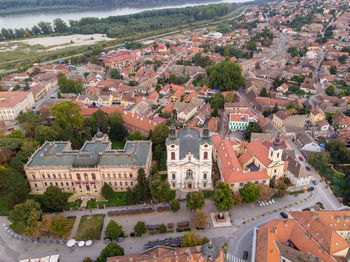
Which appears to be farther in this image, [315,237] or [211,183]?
[211,183]

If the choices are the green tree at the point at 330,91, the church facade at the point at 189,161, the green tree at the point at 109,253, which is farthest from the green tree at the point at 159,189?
the green tree at the point at 330,91

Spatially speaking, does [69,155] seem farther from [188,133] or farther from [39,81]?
[39,81]

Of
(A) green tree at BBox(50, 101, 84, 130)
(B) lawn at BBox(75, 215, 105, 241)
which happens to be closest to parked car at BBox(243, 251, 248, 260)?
(B) lawn at BBox(75, 215, 105, 241)

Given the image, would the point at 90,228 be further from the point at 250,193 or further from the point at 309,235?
the point at 309,235

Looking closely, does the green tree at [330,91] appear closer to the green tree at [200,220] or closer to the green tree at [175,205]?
the green tree at [200,220]

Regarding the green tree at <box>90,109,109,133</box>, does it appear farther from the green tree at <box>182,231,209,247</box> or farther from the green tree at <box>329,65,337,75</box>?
the green tree at <box>329,65,337,75</box>

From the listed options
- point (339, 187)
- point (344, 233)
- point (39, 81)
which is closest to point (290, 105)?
point (339, 187)
